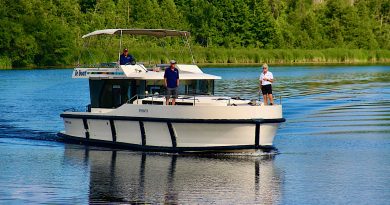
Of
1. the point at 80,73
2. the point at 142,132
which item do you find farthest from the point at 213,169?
the point at 80,73

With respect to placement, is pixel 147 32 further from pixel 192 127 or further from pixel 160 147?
pixel 192 127

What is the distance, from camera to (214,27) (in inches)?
5187

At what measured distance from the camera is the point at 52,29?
110125 millimetres

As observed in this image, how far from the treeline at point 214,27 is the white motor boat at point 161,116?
205ft

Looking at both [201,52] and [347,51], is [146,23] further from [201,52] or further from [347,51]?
[347,51]

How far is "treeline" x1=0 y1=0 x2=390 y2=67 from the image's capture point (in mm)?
107062

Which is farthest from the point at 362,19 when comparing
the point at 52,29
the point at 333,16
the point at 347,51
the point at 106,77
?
the point at 106,77

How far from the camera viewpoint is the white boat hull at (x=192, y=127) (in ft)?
89.8

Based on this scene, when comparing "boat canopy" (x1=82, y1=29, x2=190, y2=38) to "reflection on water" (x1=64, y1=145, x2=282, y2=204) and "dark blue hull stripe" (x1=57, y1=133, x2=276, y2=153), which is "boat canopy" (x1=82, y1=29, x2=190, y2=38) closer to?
"dark blue hull stripe" (x1=57, y1=133, x2=276, y2=153)

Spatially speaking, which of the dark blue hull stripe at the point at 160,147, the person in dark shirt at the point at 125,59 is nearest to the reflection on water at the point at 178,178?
the dark blue hull stripe at the point at 160,147

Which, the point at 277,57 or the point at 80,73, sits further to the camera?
the point at 277,57

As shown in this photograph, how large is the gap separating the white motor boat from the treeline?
6235 cm

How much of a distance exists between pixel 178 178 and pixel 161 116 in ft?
12.9

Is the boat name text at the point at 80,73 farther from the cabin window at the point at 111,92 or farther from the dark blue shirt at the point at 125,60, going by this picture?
the dark blue shirt at the point at 125,60
